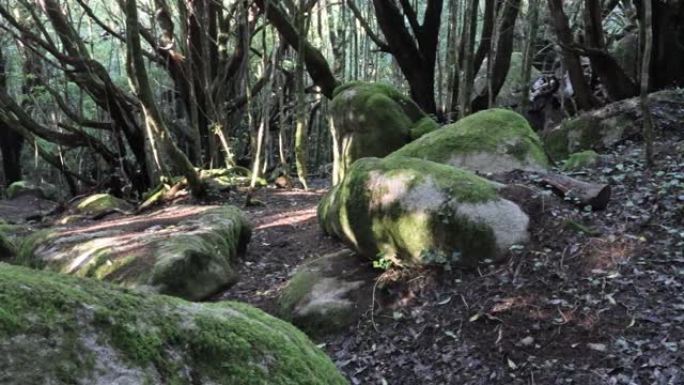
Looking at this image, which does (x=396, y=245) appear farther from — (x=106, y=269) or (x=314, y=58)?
(x=314, y=58)

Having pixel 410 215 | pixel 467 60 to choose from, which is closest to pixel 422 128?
pixel 467 60

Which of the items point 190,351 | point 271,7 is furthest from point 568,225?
point 271,7

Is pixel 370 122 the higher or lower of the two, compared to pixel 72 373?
higher

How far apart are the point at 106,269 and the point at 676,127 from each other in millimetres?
7236

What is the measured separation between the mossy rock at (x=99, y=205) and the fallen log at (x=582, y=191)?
9484 millimetres

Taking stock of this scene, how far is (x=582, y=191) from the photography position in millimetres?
5816

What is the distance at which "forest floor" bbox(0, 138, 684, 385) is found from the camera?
4180mm

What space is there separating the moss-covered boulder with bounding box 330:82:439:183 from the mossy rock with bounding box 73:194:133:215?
5.34 metres

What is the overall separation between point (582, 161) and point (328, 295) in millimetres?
3686

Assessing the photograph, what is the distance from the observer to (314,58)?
41.7 feet

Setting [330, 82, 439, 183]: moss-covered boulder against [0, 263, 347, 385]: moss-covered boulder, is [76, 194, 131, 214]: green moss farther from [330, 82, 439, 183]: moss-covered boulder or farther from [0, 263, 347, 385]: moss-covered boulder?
[0, 263, 347, 385]: moss-covered boulder

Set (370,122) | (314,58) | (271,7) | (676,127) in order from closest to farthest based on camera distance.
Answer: (676,127), (370,122), (271,7), (314,58)

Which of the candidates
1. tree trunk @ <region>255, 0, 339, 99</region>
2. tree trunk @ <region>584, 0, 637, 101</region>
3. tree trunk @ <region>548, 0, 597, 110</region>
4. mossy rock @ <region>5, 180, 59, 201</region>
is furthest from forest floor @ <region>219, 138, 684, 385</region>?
mossy rock @ <region>5, 180, 59, 201</region>

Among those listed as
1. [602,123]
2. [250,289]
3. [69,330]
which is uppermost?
[602,123]
